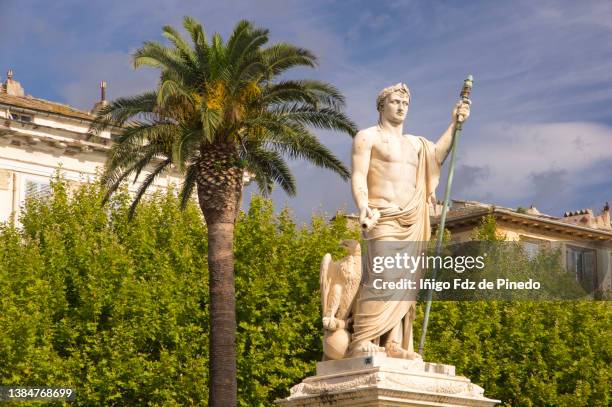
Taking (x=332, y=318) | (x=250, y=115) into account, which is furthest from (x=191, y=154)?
(x=332, y=318)

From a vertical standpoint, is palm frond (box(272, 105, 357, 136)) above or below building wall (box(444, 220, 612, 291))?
below

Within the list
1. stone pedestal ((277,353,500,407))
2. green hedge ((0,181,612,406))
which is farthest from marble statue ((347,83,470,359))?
green hedge ((0,181,612,406))

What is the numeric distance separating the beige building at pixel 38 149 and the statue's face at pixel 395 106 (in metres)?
32.4

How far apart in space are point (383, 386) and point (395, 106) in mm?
3438

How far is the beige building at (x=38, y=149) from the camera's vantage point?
50438 mm

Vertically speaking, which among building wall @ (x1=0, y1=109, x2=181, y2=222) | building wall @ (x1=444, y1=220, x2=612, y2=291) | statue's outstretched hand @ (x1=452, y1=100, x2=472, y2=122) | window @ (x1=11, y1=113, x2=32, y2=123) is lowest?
statue's outstretched hand @ (x1=452, y1=100, x2=472, y2=122)

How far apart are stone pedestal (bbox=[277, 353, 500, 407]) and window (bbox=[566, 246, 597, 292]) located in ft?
136

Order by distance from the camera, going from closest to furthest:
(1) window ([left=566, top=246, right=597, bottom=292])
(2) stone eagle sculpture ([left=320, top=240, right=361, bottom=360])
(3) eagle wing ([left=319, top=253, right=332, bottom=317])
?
(2) stone eagle sculpture ([left=320, top=240, right=361, bottom=360]), (3) eagle wing ([left=319, top=253, right=332, bottom=317]), (1) window ([left=566, top=246, right=597, bottom=292])

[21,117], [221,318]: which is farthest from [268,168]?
[21,117]

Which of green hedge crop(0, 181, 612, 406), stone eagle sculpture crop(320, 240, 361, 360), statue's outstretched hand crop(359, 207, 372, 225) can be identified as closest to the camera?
statue's outstretched hand crop(359, 207, 372, 225)

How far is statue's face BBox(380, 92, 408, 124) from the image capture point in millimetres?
17500

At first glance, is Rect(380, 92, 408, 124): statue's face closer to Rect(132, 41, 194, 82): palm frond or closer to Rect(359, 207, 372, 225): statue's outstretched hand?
Rect(359, 207, 372, 225): statue's outstretched hand

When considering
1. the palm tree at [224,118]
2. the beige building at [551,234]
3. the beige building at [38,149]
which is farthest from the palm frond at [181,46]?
the beige building at [551,234]

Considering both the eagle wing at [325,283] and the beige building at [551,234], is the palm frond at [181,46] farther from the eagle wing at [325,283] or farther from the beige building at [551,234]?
the beige building at [551,234]
